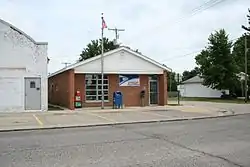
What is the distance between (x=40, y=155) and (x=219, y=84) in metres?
44.2

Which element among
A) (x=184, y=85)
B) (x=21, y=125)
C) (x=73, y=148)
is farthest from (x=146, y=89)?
(x=184, y=85)

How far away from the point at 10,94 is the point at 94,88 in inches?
286

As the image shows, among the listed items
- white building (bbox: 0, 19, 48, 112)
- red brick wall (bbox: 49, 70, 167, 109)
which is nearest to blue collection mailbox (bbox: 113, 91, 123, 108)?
red brick wall (bbox: 49, 70, 167, 109)

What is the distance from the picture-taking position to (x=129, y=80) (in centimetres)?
2992

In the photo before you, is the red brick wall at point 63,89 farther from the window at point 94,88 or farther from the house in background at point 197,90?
the house in background at point 197,90

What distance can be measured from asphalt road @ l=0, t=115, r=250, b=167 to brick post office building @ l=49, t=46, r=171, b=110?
1578 centimetres

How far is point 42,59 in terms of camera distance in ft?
81.6

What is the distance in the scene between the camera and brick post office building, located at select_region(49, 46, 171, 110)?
93.0 ft

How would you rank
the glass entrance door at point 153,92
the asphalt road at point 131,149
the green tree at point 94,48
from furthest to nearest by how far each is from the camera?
the green tree at point 94,48 < the glass entrance door at point 153,92 < the asphalt road at point 131,149

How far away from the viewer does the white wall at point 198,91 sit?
58656mm

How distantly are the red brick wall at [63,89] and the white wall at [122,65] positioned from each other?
48.0 inches

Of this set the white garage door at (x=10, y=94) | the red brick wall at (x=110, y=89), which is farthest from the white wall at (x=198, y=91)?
the white garage door at (x=10, y=94)

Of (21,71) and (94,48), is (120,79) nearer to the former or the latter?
(21,71)

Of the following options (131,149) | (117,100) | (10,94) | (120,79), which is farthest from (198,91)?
(131,149)
